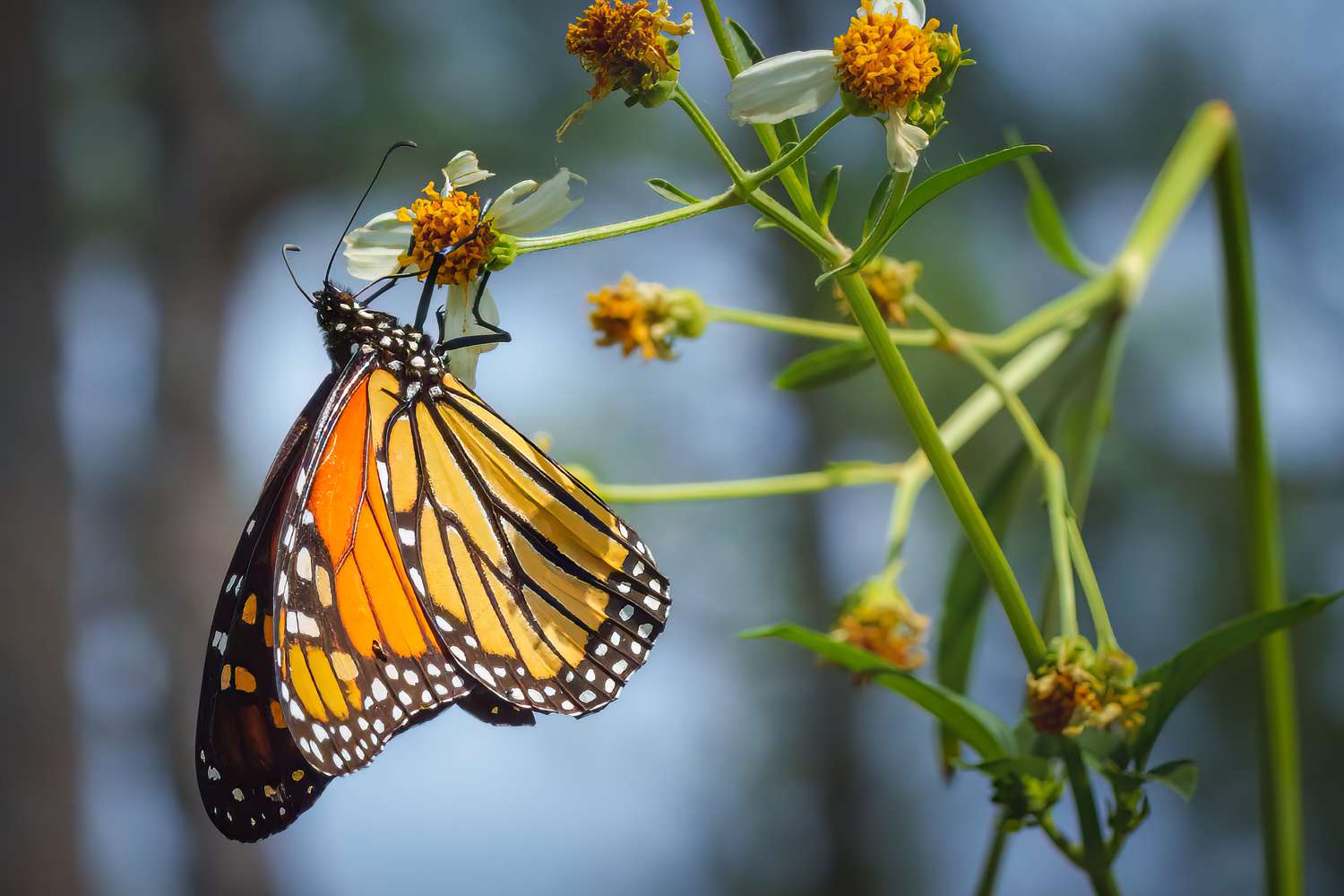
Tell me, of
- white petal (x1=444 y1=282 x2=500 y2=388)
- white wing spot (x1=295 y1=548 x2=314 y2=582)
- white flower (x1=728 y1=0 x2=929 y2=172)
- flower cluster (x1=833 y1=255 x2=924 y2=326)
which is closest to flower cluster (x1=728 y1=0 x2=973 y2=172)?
white flower (x1=728 y1=0 x2=929 y2=172)

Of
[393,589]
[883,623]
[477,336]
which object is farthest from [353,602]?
[883,623]

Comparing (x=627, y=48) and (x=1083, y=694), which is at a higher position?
(x=627, y=48)

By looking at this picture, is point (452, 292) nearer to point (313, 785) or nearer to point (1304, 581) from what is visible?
point (313, 785)

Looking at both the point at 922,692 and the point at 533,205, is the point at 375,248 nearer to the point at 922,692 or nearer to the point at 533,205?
the point at 533,205

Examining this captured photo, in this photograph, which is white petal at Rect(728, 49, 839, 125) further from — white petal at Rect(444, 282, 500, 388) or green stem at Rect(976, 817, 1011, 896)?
green stem at Rect(976, 817, 1011, 896)

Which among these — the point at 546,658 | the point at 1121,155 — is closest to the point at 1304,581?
the point at 1121,155

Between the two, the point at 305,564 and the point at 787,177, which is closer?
the point at 787,177

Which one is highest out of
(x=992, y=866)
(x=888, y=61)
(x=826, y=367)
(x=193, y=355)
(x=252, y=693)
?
(x=193, y=355)
